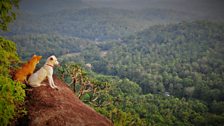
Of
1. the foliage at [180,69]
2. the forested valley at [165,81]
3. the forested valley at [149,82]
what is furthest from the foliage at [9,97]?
the foliage at [180,69]

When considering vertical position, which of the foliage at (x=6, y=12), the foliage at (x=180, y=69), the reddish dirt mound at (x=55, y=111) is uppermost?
the foliage at (x=6, y=12)

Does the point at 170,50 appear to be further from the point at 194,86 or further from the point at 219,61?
the point at 194,86

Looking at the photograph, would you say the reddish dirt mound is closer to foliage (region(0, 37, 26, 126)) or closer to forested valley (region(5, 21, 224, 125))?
foliage (region(0, 37, 26, 126))

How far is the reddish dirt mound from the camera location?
6660 millimetres

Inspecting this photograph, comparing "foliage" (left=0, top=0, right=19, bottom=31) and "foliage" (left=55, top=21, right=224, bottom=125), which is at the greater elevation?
"foliage" (left=0, top=0, right=19, bottom=31)

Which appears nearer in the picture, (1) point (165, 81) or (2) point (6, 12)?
(2) point (6, 12)

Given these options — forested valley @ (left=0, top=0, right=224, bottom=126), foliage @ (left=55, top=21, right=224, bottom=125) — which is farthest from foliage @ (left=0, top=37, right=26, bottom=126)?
foliage @ (left=55, top=21, right=224, bottom=125)

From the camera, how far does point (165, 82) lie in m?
96.6

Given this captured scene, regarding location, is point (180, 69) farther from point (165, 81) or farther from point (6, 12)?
point (6, 12)

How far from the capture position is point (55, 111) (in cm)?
699

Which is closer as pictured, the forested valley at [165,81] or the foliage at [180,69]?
the forested valley at [165,81]

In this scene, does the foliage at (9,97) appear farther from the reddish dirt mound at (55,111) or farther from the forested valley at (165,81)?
the forested valley at (165,81)

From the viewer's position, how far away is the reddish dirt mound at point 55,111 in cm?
666

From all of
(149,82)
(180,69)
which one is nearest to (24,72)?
(149,82)
